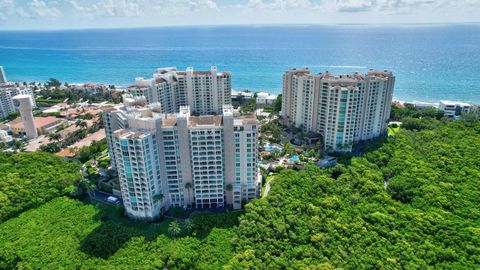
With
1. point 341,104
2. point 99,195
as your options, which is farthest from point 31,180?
point 341,104

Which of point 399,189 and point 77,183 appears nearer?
point 399,189

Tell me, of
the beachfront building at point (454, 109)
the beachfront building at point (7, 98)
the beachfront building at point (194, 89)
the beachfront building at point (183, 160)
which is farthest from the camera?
the beachfront building at point (7, 98)

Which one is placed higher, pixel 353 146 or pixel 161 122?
pixel 161 122

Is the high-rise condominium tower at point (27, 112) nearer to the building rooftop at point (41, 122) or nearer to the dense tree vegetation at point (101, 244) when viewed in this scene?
the building rooftop at point (41, 122)

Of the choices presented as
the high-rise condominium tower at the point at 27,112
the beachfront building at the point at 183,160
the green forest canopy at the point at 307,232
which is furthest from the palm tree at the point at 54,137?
the beachfront building at the point at 183,160

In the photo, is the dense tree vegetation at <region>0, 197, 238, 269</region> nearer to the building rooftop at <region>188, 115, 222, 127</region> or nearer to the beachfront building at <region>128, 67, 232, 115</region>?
the building rooftop at <region>188, 115, 222, 127</region>

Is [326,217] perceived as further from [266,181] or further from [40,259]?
[40,259]

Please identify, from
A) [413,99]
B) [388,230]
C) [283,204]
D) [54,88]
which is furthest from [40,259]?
[413,99]

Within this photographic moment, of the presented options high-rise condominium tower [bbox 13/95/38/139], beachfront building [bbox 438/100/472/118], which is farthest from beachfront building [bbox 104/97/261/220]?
beachfront building [bbox 438/100/472/118]
